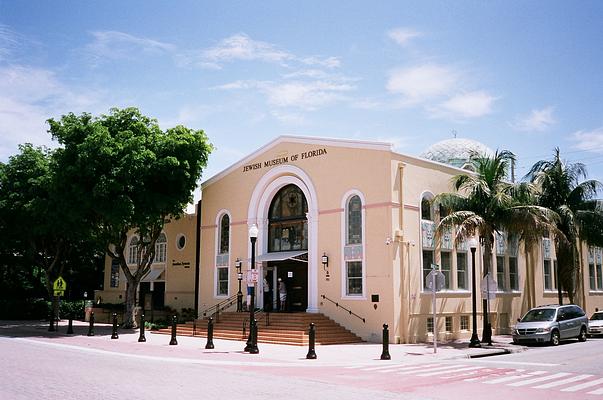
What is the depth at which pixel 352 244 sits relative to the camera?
84.2 feet

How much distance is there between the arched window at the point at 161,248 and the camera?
3744cm

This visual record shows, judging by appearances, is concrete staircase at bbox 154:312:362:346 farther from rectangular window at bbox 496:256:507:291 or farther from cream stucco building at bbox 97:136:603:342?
rectangular window at bbox 496:256:507:291

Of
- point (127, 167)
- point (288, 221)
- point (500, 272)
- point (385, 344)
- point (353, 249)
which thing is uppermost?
point (127, 167)

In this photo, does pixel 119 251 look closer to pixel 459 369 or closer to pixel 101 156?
pixel 101 156

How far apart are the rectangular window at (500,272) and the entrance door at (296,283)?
10087 millimetres

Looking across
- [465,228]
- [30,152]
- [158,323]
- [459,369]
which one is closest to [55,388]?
[459,369]

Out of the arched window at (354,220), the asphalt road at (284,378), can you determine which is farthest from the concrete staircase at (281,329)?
the asphalt road at (284,378)

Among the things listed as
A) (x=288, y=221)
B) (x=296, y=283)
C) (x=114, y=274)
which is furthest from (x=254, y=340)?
(x=114, y=274)

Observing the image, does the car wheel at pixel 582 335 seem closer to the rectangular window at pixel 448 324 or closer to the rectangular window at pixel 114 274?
the rectangular window at pixel 448 324

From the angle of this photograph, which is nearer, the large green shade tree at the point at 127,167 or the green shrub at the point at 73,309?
the large green shade tree at the point at 127,167

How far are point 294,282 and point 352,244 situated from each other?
4.28 meters

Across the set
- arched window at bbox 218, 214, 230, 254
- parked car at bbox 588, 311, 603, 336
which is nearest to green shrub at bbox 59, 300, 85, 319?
arched window at bbox 218, 214, 230, 254

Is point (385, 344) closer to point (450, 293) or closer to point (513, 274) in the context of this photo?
point (450, 293)

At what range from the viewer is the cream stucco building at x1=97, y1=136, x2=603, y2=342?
24547 mm
